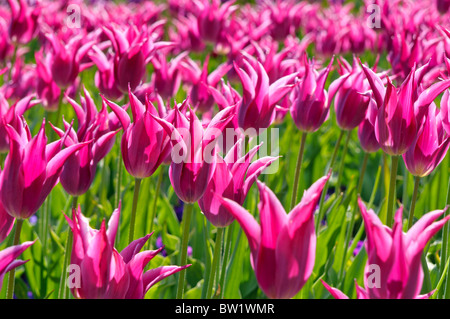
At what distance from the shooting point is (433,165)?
1416 mm

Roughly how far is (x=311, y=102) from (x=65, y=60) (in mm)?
938

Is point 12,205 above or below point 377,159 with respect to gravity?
below

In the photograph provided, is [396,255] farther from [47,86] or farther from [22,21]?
[22,21]

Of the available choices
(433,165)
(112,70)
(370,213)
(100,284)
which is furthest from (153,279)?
(112,70)

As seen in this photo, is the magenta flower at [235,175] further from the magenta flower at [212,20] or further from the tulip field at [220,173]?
the magenta flower at [212,20]

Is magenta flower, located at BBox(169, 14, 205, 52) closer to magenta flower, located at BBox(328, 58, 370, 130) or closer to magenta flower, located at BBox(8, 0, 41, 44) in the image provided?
magenta flower, located at BBox(8, 0, 41, 44)

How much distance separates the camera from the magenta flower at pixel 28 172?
113 centimetres

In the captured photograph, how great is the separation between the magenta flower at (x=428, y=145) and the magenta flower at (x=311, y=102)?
1.33 feet

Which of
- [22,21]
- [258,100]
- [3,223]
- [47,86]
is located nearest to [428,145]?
[258,100]

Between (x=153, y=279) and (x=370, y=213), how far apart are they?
1.25ft

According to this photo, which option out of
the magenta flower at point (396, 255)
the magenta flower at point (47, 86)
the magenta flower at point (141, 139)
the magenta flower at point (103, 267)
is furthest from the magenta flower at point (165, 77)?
the magenta flower at point (396, 255)

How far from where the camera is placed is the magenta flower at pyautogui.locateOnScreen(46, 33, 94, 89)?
7.16 feet
